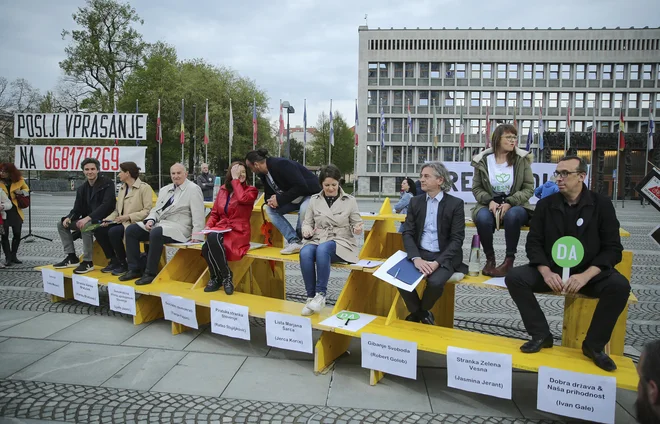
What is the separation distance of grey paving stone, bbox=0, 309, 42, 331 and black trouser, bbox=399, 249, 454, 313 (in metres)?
4.60

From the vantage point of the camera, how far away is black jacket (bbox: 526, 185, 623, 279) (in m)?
3.44

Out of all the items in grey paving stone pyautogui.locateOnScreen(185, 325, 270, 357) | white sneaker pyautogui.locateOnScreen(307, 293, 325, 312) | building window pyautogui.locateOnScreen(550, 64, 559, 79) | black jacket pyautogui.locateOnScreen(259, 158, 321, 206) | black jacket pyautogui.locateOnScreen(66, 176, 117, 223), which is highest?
building window pyautogui.locateOnScreen(550, 64, 559, 79)

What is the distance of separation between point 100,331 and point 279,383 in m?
2.55

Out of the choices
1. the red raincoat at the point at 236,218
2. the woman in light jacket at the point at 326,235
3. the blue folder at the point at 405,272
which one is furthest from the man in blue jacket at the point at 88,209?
the blue folder at the point at 405,272

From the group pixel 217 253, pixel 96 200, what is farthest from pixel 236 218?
pixel 96 200

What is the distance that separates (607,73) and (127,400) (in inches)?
2426

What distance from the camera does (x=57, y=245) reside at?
10.8m

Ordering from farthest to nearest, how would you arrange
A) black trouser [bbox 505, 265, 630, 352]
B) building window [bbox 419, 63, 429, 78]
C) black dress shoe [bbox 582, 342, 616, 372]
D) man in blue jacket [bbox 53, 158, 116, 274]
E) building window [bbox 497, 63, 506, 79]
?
building window [bbox 419, 63, 429, 78] → building window [bbox 497, 63, 506, 79] → man in blue jacket [bbox 53, 158, 116, 274] → black trouser [bbox 505, 265, 630, 352] → black dress shoe [bbox 582, 342, 616, 372]

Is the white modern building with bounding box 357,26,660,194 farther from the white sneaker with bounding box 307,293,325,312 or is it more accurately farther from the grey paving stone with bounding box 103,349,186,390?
the grey paving stone with bounding box 103,349,186,390

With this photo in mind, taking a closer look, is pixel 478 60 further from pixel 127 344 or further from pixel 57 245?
pixel 127 344

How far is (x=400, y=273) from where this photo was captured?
412 cm

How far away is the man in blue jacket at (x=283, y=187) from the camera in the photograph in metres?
5.57

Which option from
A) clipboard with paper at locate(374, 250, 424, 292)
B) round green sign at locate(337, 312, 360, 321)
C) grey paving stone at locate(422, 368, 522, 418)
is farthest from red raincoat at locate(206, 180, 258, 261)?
grey paving stone at locate(422, 368, 522, 418)

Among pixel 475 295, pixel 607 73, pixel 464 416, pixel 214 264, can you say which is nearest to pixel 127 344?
pixel 214 264
